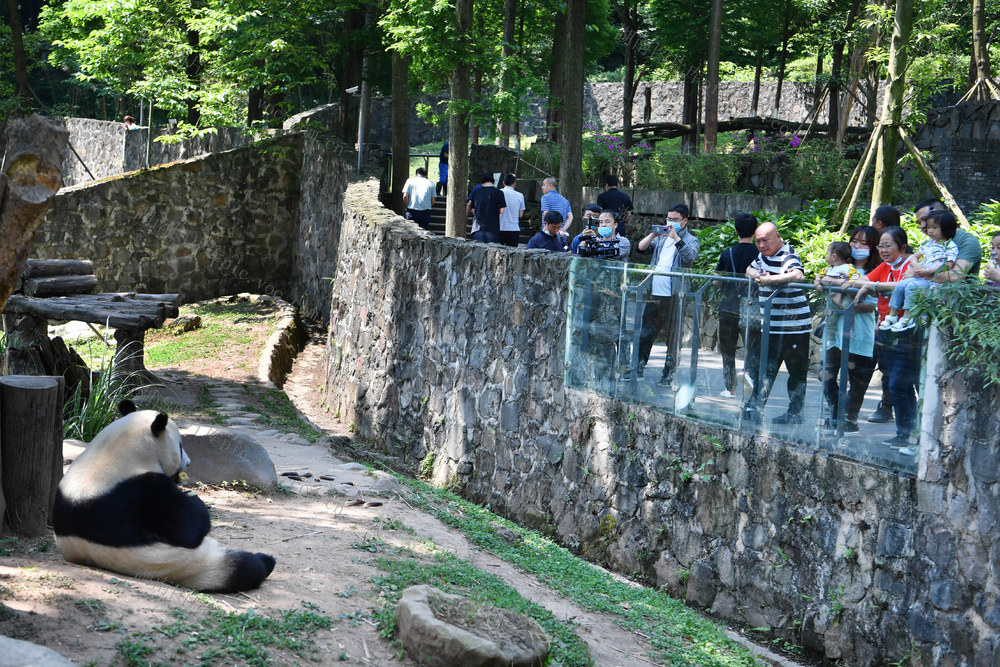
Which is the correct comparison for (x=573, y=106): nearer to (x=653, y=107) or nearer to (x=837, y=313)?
(x=837, y=313)

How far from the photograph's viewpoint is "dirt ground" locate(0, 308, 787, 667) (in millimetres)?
3945

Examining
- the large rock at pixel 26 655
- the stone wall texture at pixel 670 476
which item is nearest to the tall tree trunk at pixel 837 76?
the stone wall texture at pixel 670 476

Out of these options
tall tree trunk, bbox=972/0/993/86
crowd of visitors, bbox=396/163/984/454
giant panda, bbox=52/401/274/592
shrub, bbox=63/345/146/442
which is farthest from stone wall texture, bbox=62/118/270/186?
giant panda, bbox=52/401/274/592

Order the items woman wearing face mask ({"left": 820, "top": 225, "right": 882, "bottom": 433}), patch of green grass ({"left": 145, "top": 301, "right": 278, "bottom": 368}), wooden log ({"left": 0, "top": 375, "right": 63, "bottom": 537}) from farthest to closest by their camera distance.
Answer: patch of green grass ({"left": 145, "top": 301, "right": 278, "bottom": 368}) → woman wearing face mask ({"left": 820, "top": 225, "right": 882, "bottom": 433}) → wooden log ({"left": 0, "top": 375, "right": 63, "bottom": 537})

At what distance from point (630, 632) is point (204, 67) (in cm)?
1770

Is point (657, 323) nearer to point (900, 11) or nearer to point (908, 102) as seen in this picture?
point (900, 11)

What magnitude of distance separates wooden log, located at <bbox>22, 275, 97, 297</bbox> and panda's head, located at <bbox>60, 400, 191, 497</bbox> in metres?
6.07

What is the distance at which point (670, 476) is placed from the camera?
7371mm

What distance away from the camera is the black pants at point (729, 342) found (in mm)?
7035

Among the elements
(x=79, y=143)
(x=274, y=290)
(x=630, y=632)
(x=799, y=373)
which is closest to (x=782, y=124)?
(x=274, y=290)

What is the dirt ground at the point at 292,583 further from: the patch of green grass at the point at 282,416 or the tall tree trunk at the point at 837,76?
the tall tree trunk at the point at 837,76

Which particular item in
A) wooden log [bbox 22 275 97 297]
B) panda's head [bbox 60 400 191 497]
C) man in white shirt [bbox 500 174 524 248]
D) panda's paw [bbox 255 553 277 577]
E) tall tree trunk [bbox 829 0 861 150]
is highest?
tall tree trunk [bbox 829 0 861 150]

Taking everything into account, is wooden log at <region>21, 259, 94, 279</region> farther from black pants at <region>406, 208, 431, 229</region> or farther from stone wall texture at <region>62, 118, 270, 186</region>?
stone wall texture at <region>62, 118, 270, 186</region>

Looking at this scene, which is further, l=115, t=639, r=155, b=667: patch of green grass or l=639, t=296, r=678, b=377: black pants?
l=639, t=296, r=678, b=377: black pants
